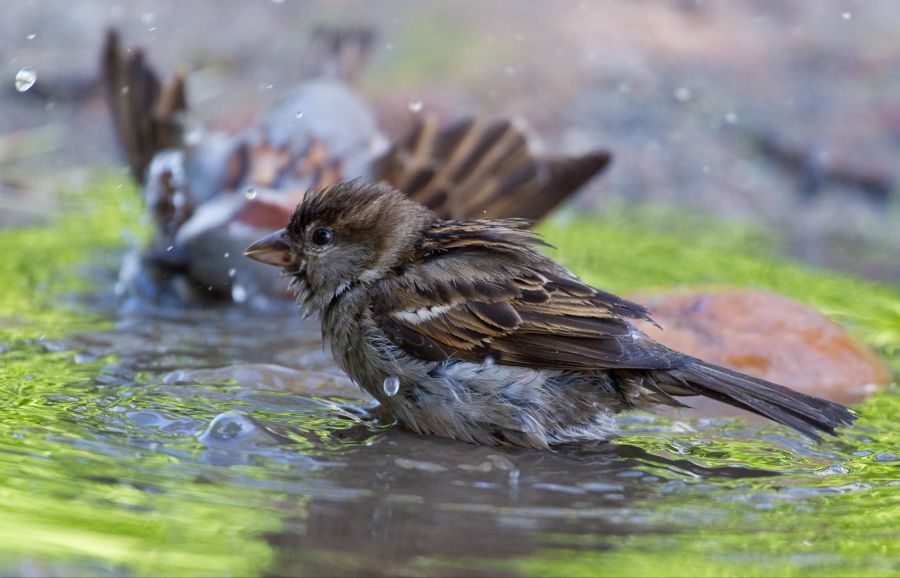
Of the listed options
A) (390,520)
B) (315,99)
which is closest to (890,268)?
(315,99)

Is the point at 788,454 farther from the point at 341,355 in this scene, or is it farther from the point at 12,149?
the point at 12,149

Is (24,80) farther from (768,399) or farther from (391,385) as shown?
→ (768,399)

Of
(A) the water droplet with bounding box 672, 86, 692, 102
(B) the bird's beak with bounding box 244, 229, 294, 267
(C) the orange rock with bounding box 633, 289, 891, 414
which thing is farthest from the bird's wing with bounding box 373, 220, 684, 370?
(A) the water droplet with bounding box 672, 86, 692, 102

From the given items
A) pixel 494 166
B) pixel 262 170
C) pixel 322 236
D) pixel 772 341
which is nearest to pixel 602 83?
pixel 494 166

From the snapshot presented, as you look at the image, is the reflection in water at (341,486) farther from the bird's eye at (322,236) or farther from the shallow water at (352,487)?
the bird's eye at (322,236)

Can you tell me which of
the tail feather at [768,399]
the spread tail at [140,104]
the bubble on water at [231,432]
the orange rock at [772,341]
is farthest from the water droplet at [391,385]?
the spread tail at [140,104]

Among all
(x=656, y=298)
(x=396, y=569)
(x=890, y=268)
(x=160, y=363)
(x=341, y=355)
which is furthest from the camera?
(x=890, y=268)
